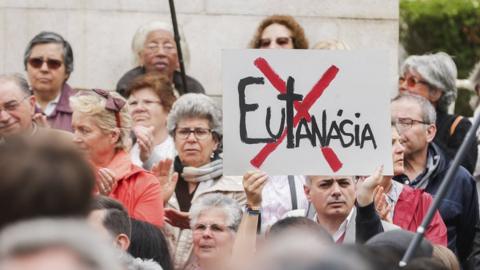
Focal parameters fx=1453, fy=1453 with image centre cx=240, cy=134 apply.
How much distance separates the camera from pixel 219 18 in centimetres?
1145

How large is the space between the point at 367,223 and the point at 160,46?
3162 mm

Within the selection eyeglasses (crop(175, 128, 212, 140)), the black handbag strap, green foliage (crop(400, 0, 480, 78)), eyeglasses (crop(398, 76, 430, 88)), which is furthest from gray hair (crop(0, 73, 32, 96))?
green foliage (crop(400, 0, 480, 78))

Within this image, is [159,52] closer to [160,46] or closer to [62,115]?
[160,46]

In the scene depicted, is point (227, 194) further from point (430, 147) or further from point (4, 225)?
point (4, 225)

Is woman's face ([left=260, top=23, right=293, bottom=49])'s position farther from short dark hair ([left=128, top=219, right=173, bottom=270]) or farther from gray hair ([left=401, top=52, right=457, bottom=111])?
short dark hair ([left=128, top=219, right=173, bottom=270])

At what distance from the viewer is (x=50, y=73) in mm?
9133

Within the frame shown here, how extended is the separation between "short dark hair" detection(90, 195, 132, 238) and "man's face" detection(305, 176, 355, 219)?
143cm

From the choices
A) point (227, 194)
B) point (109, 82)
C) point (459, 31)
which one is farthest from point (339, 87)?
point (459, 31)

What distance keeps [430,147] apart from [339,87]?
1.22 m

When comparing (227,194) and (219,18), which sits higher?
(219,18)

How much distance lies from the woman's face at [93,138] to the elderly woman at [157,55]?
1730 mm

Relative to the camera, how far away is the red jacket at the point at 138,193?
741 centimetres

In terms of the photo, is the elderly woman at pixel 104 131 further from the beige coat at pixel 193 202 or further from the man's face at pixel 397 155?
the man's face at pixel 397 155

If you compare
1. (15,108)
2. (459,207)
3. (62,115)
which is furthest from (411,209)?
(62,115)
